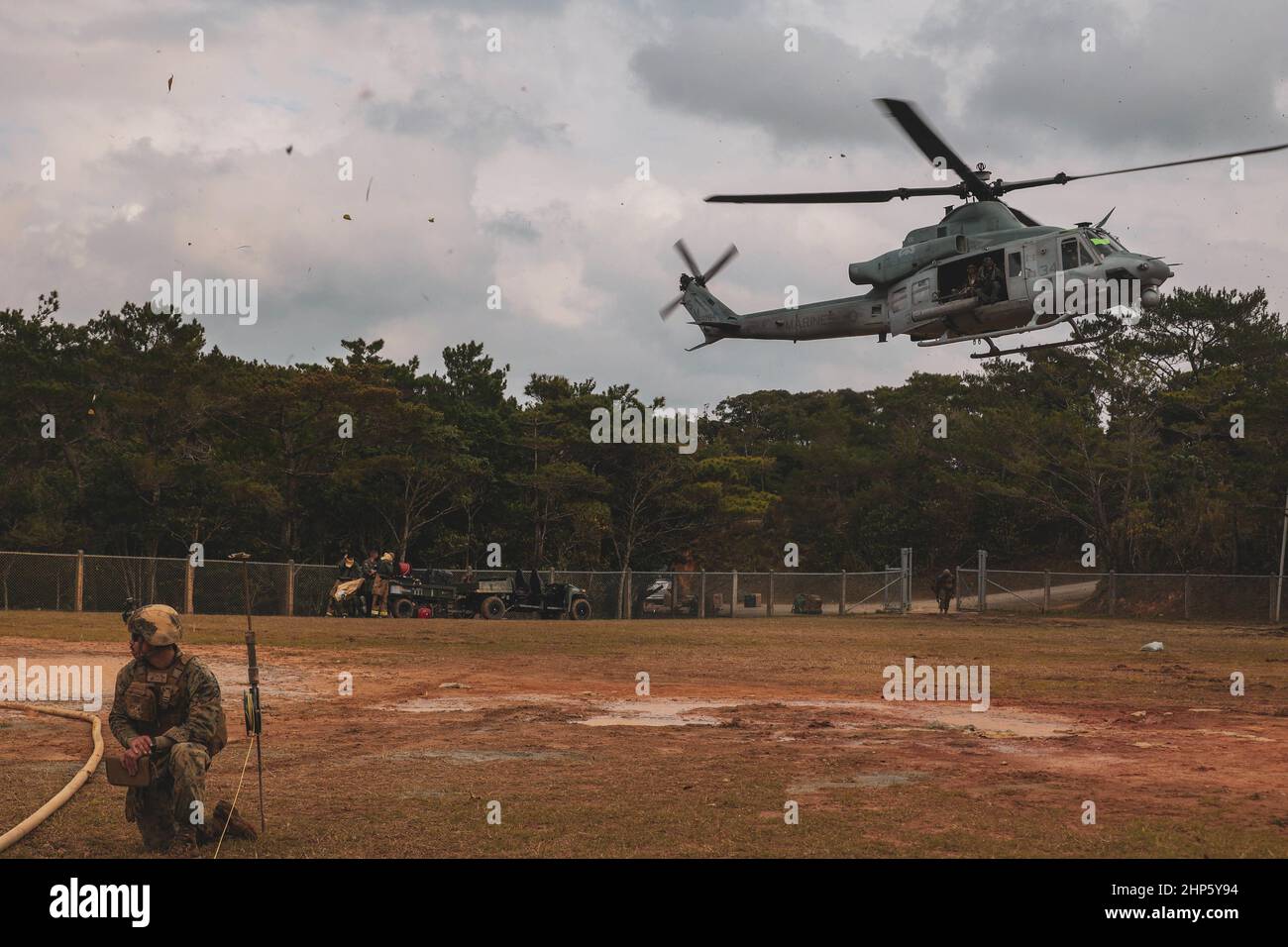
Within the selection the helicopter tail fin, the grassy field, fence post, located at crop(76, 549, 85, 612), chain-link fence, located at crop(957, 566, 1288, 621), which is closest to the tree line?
chain-link fence, located at crop(957, 566, 1288, 621)

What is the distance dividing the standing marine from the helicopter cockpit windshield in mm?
19222

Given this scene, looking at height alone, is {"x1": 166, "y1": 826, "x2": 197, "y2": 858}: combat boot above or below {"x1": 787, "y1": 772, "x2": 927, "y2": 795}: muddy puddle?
above

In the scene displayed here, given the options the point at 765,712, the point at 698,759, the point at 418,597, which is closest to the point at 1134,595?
the point at 418,597

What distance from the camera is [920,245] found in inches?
1006

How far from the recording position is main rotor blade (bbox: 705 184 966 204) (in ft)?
76.2

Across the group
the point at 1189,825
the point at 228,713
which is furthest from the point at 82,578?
the point at 1189,825

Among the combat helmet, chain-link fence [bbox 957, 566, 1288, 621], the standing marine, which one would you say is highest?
the combat helmet

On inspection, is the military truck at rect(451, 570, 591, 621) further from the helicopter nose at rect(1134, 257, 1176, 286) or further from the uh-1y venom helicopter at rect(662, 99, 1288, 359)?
the helicopter nose at rect(1134, 257, 1176, 286)

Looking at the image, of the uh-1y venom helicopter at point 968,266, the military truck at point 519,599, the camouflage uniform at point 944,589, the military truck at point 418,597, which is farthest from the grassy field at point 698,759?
the camouflage uniform at point 944,589

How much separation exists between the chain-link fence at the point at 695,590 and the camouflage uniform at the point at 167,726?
30040mm

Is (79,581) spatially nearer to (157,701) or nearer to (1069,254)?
(1069,254)

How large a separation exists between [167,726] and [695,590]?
39.2 m
